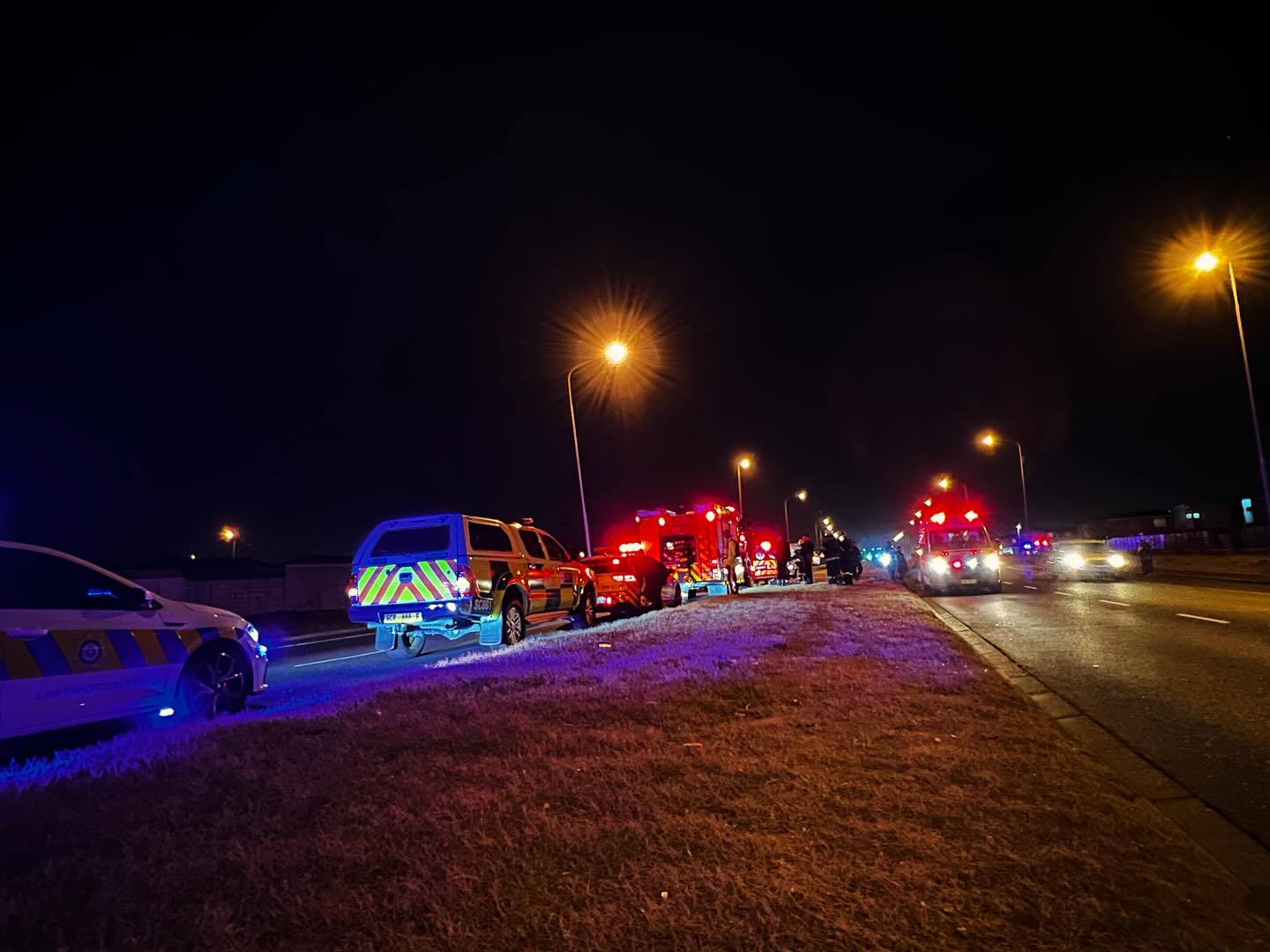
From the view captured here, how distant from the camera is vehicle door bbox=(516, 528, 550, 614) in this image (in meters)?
14.0

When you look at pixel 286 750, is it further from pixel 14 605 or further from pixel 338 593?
pixel 338 593

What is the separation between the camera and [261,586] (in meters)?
33.2

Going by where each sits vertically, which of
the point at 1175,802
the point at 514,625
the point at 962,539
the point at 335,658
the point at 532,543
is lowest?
the point at 1175,802

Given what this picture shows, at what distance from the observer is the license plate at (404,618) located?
11.5m

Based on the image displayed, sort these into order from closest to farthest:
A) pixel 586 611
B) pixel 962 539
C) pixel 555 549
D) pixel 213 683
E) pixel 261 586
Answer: pixel 213 683
pixel 555 549
pixel 586 611
pixel 962 539
pixel 261 586

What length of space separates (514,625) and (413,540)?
2225 mm

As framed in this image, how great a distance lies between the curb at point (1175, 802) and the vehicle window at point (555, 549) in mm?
9213

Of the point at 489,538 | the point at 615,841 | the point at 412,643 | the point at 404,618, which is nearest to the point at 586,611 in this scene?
the point at 489,538

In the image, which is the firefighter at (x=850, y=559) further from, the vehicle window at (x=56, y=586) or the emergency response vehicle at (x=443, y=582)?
the vehicle window at (x=56, y=586)

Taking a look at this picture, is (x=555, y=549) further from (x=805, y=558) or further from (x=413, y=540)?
(x=805, y=558)

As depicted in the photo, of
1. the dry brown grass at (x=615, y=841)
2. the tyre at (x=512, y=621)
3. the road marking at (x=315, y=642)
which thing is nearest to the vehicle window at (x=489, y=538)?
the tyre at (x=512, y=621)

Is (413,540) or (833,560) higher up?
(413,540)

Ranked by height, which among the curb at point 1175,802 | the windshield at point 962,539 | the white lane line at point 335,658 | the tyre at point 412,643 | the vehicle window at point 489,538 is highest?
the vehicle window at point 489,538

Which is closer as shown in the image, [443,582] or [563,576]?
[443,582]
